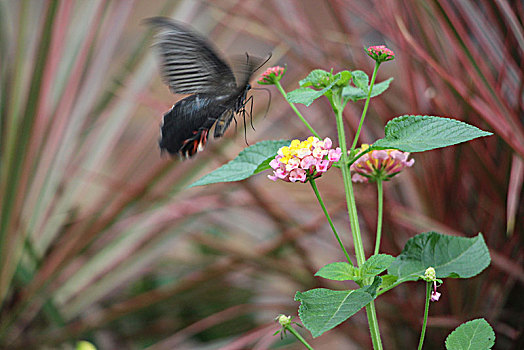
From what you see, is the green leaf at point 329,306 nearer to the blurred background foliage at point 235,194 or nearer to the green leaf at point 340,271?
the green leaf at point 340,271

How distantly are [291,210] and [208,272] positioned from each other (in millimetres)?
332

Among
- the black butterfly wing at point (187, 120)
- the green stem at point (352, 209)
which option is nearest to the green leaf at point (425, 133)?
the green stem at point (352, 209)

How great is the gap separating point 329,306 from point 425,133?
104 millimetres

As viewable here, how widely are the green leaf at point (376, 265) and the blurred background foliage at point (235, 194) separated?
254 millimetres

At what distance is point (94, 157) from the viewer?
110cm

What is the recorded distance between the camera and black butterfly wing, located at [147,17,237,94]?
387 millimetres

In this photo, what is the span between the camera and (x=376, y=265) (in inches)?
10.8

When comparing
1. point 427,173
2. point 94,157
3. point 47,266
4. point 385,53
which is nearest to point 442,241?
point 385,53

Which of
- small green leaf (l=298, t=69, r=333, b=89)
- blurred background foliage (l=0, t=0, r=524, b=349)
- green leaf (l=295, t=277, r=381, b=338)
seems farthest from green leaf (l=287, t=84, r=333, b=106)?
blurred background foliage (l=0, t=0, r=524, b=349)

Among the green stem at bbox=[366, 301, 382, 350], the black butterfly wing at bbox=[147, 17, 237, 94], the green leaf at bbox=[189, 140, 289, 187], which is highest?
the black butterfly wing at bbox=[147, 17, 237, 94]

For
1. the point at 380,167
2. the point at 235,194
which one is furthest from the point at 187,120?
the point at 235,194

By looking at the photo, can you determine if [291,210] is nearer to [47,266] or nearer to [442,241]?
[47,266]

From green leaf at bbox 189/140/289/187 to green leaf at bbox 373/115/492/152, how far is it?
66 mm

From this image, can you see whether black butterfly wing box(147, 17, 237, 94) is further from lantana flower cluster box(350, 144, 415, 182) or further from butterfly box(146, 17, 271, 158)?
lantana flower cluster box(350, 144, 415, 182)
